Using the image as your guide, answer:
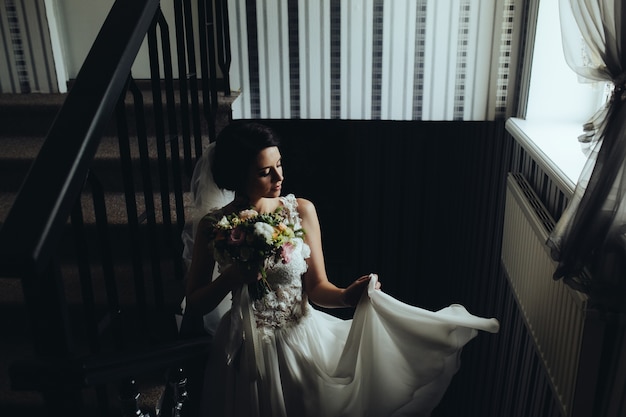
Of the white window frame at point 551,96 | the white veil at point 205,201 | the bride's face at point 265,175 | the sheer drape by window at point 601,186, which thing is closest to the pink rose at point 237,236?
the bride's face at point 265,175

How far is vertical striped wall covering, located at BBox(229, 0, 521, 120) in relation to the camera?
3.08 m

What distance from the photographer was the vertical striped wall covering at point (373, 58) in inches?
121

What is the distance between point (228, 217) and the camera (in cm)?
180

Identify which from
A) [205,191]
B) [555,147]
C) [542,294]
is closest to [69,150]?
[205,191]

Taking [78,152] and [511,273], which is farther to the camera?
[511,273]

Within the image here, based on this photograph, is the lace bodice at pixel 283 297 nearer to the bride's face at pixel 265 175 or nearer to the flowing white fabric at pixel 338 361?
the flowing white fabric at pixel 338 361

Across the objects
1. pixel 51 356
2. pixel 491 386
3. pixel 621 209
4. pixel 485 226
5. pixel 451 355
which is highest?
pixel 621 209

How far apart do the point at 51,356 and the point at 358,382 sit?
1030 mm

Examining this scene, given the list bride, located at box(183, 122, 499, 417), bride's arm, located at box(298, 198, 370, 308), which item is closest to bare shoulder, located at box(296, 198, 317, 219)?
bride's arm, located at box(298, 198, 370, 308)

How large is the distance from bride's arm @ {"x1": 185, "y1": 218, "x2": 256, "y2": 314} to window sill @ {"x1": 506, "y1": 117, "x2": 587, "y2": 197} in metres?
1.11

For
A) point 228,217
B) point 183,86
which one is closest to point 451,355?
point 228,217

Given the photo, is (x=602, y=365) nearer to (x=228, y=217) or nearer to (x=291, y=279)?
(x=291, y=279)

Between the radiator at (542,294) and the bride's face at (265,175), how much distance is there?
0.97 meters

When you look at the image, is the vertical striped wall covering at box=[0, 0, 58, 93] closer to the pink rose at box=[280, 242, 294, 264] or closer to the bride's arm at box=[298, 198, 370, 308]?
the bride's arm at box=[298, 198, 370, 308]
